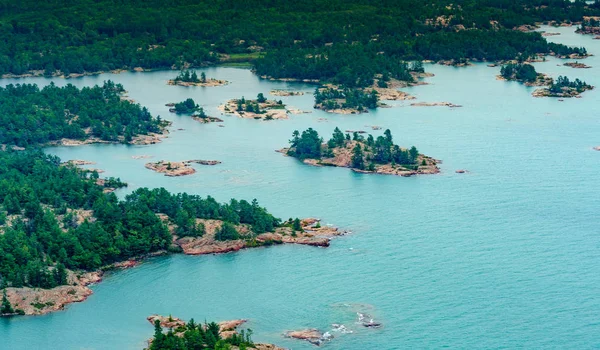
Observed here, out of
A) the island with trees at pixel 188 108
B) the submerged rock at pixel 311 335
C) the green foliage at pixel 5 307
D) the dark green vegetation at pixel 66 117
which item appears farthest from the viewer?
the island with trees at pixel 188 108

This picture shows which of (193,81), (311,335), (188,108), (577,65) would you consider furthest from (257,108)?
(311,335)

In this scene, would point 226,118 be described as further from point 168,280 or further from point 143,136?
point 168,280

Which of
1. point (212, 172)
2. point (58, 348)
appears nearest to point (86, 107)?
point (212, 172)

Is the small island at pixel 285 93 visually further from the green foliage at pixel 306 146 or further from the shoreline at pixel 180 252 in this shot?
the shoreline at pixel 180 252

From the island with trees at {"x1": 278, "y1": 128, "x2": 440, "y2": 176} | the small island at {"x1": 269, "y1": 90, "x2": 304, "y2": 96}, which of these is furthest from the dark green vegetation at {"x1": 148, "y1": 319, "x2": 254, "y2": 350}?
the small island at {"x1": 269, "y1": 90, "x2": 304, "y2": 96}

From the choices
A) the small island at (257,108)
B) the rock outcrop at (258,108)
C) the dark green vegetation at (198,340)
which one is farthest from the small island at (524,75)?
the dark green vegetation at (198,340)

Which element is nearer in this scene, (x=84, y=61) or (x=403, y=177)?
(x=403, y=177)

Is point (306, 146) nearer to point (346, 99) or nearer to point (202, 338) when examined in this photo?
point (346, 99)
